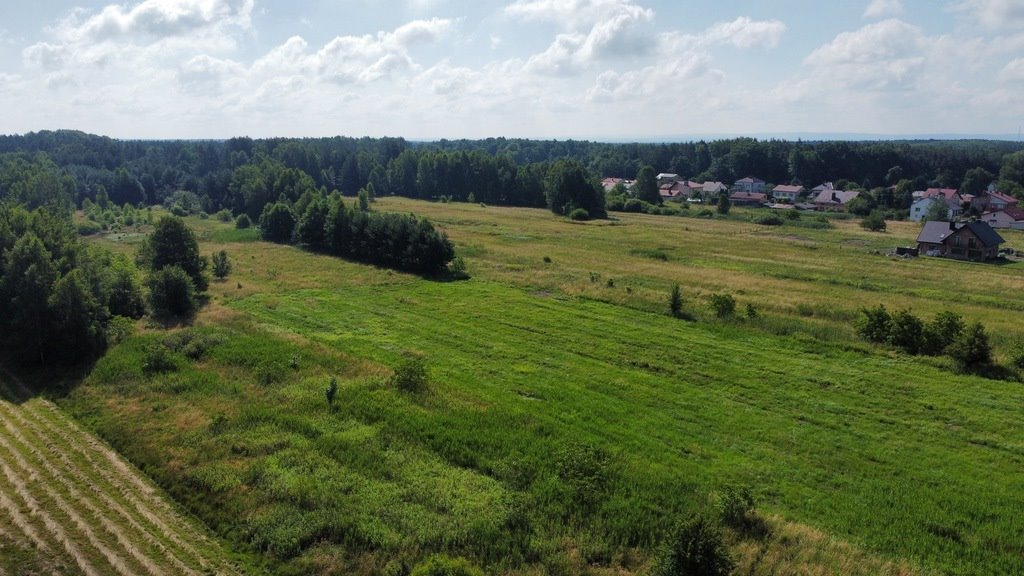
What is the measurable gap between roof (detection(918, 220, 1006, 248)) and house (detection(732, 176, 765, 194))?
258 feet

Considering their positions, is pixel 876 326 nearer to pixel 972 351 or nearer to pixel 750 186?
pixel 972 351

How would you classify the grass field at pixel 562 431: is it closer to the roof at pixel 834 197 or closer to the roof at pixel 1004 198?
the roof at pixel 834 197

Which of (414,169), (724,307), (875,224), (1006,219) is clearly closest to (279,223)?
(724,307)

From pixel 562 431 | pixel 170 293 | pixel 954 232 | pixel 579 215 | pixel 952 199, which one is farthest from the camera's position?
pixel 952 199

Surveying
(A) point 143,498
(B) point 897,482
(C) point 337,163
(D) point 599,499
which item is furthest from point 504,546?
(C) point 337,163

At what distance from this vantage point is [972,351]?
30.7m

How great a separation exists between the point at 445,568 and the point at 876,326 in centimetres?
2903

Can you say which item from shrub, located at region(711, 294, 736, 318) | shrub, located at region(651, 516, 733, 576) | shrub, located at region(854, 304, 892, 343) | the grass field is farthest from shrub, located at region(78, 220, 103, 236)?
shrub, located at region(651, 516, 733, 576)

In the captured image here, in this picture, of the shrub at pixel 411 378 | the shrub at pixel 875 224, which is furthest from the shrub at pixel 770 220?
the shrub at pixel 411 378

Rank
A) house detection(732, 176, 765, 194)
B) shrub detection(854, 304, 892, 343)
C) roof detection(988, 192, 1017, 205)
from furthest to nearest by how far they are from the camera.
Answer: house detection(732, 176, 765, 194)
roof detection(988, 192, 1017, 205)
shrub detection(854, 304, 892, 343)

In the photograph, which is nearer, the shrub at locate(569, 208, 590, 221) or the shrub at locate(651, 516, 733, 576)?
the shrub at locate(651, 516, 733, 576)

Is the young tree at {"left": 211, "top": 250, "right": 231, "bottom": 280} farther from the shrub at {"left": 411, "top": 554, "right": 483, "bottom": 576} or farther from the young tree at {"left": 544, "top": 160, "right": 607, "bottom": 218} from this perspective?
the young tree at {"left": 544, "top": 160, "right": 607, "bottom": 218}

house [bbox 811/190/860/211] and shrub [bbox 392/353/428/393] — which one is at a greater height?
house [bbox 811/190/860/211]

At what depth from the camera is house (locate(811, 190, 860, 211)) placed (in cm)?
12686
